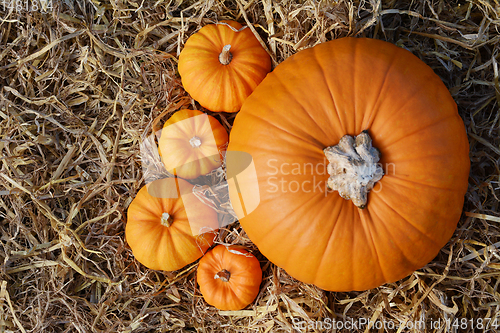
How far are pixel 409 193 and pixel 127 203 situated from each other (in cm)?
227

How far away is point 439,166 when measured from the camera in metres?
1.99

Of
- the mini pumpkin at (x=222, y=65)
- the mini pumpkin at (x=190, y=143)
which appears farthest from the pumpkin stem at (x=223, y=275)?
the mini pumpkin at (x=222, y=65)

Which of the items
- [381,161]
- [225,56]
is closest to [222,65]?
[225,56]

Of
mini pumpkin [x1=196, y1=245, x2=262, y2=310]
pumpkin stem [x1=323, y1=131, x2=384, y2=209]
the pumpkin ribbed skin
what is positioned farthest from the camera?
mini pumpkin [x1=196, y1=245, x2=262, y2=310]

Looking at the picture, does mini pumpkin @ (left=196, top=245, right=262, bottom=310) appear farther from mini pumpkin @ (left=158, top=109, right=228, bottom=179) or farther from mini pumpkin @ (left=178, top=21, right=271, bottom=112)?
mini pumpkin @ (left=178, top=21, right=271, bottom=112)

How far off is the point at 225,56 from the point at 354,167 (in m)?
1.33

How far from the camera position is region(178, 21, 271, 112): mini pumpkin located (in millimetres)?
2590

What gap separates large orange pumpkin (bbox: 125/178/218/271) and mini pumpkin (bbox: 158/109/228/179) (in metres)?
0.18

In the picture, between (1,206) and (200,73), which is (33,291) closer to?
(1,206)

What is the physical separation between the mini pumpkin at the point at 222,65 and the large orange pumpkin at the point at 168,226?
765mm

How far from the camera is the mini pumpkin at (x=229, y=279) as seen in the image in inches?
102

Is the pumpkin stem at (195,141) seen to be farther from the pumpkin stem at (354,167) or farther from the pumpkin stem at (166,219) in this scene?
the pumpkin stem at (354,167)

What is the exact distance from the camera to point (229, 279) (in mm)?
2582

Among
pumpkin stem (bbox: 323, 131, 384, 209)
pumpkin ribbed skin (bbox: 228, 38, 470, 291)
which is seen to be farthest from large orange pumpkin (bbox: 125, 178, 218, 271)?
pumpkin stem (bbox: 323, 131, 384, 209)
